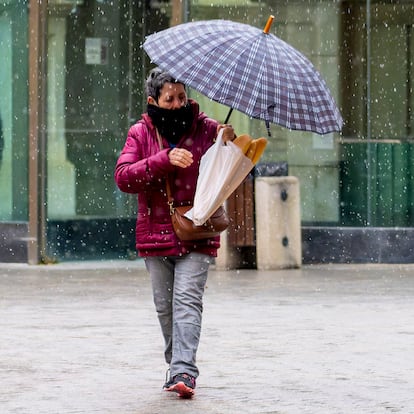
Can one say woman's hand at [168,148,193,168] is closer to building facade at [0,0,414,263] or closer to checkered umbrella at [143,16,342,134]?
checkered umbrella at [143,16,342,134]

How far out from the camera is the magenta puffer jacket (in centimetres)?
709

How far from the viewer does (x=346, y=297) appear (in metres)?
12.2

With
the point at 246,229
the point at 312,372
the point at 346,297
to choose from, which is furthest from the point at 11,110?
the point at 312,372

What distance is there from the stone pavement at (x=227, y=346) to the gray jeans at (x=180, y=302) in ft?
0.69

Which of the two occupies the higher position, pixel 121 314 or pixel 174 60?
pixel 174 60

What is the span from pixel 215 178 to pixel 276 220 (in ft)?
26.7

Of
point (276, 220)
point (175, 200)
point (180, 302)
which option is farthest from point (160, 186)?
point (276, 220)

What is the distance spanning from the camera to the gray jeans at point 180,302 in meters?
7.02

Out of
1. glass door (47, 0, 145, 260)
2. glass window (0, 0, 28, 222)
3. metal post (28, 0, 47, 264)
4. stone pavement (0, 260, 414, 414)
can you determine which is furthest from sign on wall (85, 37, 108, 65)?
stone pavement (0, 260, 414, 414)

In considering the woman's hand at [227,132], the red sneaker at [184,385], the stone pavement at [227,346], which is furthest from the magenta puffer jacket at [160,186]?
the stone pavement at [227,346]

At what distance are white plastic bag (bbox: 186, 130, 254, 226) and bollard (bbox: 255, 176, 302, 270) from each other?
8.03m

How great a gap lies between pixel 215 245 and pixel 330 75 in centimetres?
928

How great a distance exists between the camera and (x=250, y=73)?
667 centimetres

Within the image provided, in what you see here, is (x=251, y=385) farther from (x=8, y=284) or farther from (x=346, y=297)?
(x=8, y=284)
